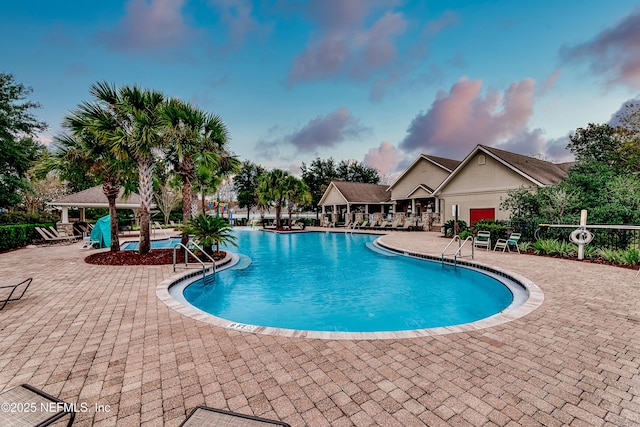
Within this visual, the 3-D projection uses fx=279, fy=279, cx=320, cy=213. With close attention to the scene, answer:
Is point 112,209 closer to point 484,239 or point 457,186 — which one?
point 484,239

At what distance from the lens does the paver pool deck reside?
2.50m

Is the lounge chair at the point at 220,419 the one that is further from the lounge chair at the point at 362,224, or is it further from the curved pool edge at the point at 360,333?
the lounge chair at the point at 362,224

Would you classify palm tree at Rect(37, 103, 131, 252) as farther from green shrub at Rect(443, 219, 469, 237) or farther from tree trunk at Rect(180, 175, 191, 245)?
green shrub at Rect(443, 219, 469, 237)

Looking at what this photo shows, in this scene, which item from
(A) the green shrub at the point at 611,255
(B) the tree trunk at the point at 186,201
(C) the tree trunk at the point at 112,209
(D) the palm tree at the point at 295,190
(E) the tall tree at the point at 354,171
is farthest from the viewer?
(E) the tall tree at the point at 354,171

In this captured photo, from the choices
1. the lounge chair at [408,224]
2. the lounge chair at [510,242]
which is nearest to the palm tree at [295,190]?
the lounge chair at [408,224]

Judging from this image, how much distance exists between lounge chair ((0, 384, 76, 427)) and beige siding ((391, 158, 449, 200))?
1123 inches

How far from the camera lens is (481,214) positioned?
68.9ft

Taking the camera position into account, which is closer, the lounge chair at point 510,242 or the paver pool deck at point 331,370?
the paver pool deck at point 331,370

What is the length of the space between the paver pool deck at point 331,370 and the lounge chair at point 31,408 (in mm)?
462

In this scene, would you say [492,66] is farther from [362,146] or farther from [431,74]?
[362,146]

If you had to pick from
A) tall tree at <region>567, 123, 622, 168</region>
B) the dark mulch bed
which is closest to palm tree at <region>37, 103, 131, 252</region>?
the dark mulch bed

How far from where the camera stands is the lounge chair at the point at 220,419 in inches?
73.7

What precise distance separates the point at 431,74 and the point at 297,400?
19.4 metres

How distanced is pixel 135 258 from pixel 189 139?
5.01 meters
